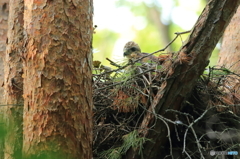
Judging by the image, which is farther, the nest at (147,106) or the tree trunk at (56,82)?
the nest at (147,106)

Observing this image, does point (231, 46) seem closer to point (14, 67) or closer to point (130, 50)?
point (130, 50)

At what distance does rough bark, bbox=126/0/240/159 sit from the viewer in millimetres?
2564

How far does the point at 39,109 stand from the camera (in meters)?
2.17

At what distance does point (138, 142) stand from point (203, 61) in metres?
0.85

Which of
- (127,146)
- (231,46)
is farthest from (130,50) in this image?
(127,146)

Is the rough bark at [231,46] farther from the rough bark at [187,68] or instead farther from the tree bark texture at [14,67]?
the tree bark texture at [14,67]

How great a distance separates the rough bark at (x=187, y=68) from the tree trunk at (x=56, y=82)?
25.9 inches

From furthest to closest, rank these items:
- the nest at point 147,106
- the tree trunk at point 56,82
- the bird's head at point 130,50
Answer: the bird's head at point 130,50
the nest at point 147,106
the tree trunk at point 56,82

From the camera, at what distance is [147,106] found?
2.92 m

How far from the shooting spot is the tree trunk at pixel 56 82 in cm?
216

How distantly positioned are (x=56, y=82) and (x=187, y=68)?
1060 millimetres

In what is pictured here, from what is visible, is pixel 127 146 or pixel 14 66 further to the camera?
pixel 127 146

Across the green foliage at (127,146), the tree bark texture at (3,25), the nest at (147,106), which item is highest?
the tree bark texture at (3,25)

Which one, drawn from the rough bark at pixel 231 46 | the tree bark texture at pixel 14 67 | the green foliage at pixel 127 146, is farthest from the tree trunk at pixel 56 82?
the rough bark at pixel 231 46
